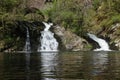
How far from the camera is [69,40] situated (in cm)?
8944

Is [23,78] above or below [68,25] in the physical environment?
below

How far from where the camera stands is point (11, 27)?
3474 inches

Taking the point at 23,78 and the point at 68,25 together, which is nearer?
the point at 23,78

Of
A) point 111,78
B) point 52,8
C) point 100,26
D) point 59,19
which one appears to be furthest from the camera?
point 52,8

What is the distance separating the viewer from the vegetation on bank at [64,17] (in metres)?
87.8

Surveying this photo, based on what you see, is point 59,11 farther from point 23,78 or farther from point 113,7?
point 23,78

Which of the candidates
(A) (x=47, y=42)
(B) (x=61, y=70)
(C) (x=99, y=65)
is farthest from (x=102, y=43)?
(B) (x=61, y=70)

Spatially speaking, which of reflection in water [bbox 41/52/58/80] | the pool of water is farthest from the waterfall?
the pool of water

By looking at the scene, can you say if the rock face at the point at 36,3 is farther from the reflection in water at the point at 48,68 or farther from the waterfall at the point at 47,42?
the reflection in water at the point at 48,68

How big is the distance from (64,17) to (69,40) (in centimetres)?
1789

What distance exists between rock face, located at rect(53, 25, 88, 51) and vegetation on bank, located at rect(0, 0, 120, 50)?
4.02m

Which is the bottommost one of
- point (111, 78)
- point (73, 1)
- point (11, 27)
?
point (111, 78)

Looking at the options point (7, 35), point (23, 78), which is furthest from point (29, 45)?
point (23, 78)

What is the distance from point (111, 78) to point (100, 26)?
7988cm
